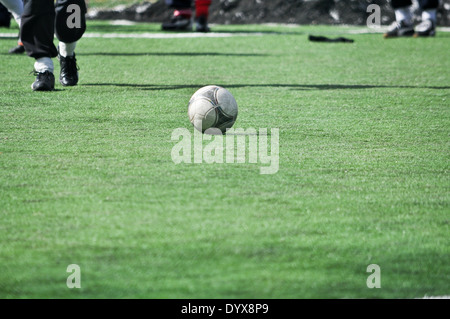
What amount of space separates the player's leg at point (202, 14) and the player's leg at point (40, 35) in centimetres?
715

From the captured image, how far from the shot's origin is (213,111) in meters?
5.05

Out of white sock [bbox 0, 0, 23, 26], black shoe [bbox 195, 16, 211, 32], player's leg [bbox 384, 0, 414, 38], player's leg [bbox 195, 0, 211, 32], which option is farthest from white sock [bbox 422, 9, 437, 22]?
white sock [bbox 0, 0, 23, 26]

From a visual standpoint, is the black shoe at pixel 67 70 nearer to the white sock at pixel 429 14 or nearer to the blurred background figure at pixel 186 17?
the blurred background figure at pixel 186 17

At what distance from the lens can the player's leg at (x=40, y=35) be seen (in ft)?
21.7

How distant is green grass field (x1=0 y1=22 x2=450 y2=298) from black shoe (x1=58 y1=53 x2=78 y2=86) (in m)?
0.12

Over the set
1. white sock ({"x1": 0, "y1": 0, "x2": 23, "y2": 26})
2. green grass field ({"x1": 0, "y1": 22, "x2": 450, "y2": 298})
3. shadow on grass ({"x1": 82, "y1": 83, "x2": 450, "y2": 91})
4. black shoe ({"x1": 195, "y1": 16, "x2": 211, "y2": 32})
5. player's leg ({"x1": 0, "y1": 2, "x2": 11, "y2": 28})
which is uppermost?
player's leg ({"x1": 0, "y1": 2, "x2": 11, "y2": 28})

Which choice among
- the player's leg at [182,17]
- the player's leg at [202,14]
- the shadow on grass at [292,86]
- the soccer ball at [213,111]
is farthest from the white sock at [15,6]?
the player's leg at [182,17]

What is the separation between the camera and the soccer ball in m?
5.06

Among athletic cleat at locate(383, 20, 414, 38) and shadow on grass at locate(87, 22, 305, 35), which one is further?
shadow on grass at locate(87, 22, 305, 35)

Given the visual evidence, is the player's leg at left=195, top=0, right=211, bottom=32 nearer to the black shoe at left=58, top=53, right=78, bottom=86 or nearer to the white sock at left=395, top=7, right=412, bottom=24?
the white sock at left=395, top=7, right=412, bottom=24

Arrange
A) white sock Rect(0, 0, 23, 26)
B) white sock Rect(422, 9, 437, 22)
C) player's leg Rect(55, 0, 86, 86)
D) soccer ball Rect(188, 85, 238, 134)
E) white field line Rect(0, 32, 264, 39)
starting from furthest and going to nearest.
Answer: white sock Rect(422, 9, 437, 22) < white field line Rect(0, 32, 264, 39) < white sock Rect(0, 0, 23, 26) < player's leg Rect(55, 0, 86, 86) < soccer ball Rect(188, 85, 238, 134)

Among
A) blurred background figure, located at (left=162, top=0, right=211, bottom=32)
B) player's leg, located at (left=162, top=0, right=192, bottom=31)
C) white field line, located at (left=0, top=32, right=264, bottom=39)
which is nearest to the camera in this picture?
white field line, located at (left=0, top=32, right=264, bottom=39)

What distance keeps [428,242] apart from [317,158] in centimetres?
149

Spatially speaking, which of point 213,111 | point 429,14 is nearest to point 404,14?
point 429,14
